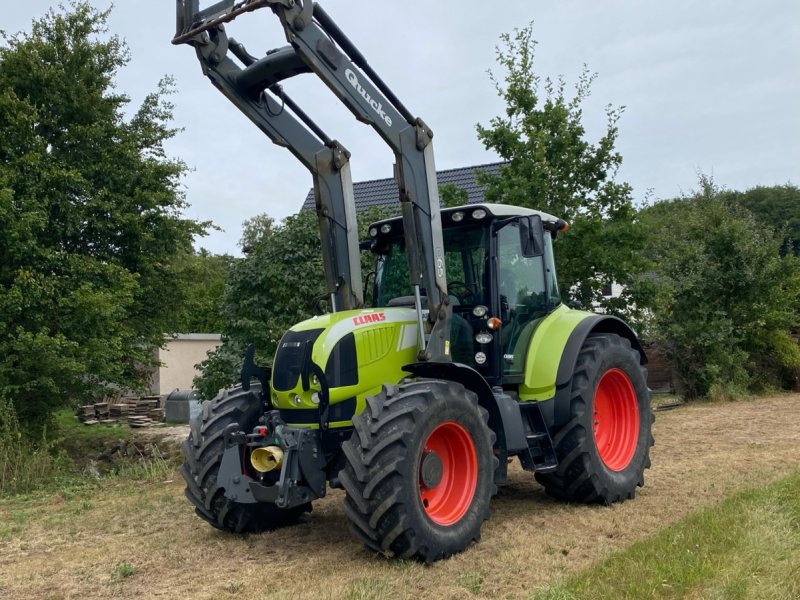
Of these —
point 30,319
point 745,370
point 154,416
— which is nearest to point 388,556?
point 30,319

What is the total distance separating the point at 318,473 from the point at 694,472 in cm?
416

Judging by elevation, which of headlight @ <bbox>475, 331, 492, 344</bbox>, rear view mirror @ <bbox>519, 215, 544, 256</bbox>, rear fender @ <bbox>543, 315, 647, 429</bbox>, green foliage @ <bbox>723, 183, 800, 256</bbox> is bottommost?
rear fender @ <bbox>543, 315, 647, 429</bbox>

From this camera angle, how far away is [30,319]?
13.1 meters

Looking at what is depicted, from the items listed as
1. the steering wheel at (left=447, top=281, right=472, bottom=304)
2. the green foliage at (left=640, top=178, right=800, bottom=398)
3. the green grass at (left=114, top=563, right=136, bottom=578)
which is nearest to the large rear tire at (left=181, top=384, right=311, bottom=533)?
the green grass at (left=114, top=563, right=136, bottom=578)

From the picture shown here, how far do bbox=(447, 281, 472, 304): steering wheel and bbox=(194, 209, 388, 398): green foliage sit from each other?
14.4 feet

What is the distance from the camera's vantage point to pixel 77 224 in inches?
579

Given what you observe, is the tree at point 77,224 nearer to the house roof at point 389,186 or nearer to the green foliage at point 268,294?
the green foliage at point 268,294

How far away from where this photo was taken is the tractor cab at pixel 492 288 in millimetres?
6434

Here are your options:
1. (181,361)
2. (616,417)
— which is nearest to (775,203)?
(181,361)

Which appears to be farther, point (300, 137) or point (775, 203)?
point (775, 203)

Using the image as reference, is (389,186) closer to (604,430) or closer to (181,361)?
(181,361)

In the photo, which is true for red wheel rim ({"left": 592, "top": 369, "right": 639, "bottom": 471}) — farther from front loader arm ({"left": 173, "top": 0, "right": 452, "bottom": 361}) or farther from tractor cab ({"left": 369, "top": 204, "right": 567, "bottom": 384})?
front loader arm ({"left": 173, "top": 0, "right": 452, "bottom": 361})

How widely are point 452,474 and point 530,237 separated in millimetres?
1867

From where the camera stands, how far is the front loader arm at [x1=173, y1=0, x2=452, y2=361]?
5.20 m
